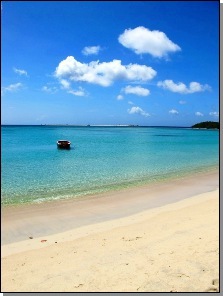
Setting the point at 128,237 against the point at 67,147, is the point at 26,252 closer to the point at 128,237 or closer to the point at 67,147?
the point at 128,237

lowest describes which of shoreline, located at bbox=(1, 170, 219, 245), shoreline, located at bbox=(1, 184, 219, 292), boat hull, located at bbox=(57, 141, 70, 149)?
shoreline, located at bbox=(1, 170, 219, 245)

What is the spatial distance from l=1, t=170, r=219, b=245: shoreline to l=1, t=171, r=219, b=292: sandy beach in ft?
0.10

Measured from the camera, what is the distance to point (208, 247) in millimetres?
5863

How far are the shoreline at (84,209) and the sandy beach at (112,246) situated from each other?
0.03m

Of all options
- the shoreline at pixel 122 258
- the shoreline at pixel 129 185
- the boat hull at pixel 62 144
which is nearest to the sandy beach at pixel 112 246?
the shoreline at pixel 122 258

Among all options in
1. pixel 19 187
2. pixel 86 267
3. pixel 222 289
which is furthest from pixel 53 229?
pixel 19 187

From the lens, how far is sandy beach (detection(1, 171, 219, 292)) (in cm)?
477

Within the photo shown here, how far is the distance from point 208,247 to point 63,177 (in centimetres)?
1382

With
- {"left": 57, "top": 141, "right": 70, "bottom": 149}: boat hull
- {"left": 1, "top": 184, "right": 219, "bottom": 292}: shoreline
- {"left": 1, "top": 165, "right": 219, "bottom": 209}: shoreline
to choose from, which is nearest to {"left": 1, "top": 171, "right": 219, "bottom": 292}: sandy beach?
{"left": 1, "top": 184, "right": 219, "bottom": 292}: shoreline

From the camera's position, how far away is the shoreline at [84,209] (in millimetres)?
9078

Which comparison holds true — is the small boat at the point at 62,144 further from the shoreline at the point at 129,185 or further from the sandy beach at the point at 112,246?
the sandy beach at the point at 112,246

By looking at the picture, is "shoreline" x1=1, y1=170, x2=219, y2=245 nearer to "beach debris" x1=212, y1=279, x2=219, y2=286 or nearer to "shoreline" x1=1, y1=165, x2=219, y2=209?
"shoreline" x1=1, y1=165, x2=219, y2=209

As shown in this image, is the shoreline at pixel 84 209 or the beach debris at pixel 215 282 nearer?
the beach debris at pixel 215 282

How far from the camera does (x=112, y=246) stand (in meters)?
6.66
